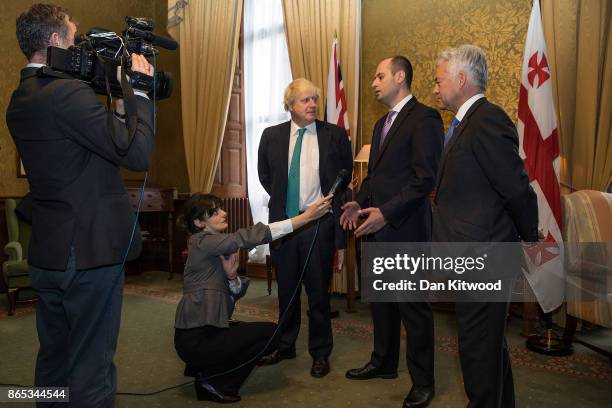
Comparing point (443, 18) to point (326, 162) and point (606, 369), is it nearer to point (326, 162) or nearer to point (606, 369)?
point (326, 162)

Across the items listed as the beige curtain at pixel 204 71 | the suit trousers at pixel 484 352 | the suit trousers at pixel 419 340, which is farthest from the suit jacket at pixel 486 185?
the beige curtain at pixel 204 71

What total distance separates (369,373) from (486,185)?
4.00 feet

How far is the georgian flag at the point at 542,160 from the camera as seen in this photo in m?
2.89

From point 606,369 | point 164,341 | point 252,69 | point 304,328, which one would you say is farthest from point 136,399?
point 252,69

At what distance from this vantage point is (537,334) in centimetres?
308

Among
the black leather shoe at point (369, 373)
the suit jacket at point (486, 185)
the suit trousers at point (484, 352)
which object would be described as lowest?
the black leather shoe at point (369, 373)

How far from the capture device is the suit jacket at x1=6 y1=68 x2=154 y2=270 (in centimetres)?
128

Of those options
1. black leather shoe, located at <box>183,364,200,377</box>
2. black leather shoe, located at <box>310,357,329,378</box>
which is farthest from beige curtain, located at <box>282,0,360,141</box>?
black leather shoe, located at <box>183,364,200,377</box>

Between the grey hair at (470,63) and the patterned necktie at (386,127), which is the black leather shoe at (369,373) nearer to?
the patterned necktie at (386,127)

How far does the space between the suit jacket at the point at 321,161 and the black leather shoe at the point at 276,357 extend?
668 mm

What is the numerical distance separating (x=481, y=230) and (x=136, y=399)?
1.65 metres

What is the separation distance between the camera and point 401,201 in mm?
2049

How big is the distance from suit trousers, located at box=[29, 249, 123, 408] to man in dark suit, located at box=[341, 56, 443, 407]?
43.2 inches

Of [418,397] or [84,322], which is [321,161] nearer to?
[418,397]
